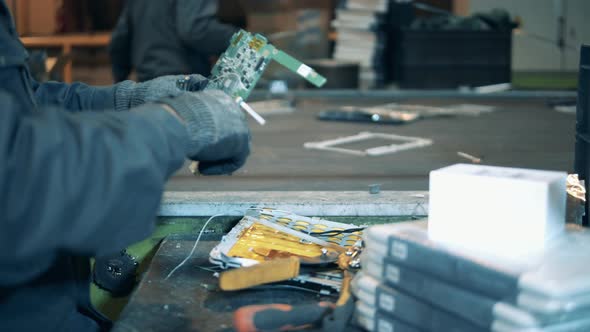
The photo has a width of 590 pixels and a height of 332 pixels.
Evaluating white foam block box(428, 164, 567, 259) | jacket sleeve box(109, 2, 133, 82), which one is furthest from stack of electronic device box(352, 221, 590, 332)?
jacket sleeve box(109, 2, 133, 82)

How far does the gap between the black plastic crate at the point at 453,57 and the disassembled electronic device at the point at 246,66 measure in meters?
4.77

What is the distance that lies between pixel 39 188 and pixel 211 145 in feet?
1.19

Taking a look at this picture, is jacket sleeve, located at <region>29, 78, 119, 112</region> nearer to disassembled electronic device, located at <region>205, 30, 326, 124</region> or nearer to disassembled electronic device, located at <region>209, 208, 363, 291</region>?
disassembled electronic device, located at <region>205, 30, 326, 124</region>

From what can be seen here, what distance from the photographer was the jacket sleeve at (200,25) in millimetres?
4645

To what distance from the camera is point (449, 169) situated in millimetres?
1187

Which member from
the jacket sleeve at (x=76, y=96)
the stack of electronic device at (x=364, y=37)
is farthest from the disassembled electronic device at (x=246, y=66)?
the stack of electronic device at (x=364, y=37)

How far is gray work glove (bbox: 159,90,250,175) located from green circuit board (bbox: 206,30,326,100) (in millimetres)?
483

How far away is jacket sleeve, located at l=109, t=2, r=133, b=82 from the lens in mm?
5055

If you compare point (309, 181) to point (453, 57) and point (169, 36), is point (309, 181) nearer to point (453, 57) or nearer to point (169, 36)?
point (169, 36)

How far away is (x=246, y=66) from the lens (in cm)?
192

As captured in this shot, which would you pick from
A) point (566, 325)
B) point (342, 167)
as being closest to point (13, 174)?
point (566, 325)

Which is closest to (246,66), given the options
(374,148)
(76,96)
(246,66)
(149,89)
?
(246,66)

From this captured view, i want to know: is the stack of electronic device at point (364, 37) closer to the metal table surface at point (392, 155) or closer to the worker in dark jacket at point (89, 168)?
the metal table surface at point (392, 155)

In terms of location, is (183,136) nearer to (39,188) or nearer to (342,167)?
(39,188)
